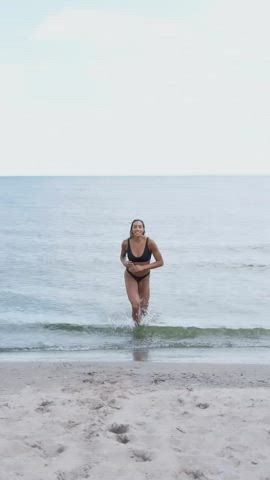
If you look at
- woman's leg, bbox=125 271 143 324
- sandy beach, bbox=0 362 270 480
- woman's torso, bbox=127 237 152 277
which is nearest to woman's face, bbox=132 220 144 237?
woman's torso, bbox=127 237 152 277

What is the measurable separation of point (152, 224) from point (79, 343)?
3024 cm

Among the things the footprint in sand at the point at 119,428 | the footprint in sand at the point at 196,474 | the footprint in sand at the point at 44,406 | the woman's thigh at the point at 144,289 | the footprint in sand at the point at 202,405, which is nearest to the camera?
the footprint in sand at the point at 196,474

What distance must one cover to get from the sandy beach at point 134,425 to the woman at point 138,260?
2.54 metres

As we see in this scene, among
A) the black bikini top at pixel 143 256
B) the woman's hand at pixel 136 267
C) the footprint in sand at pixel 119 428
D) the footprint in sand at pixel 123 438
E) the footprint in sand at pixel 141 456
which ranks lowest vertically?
the footprint in sand at pixel 141 456

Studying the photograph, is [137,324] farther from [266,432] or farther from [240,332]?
[266,432]

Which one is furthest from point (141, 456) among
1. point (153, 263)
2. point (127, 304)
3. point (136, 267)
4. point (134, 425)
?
point (127, 304)

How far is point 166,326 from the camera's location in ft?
35.0

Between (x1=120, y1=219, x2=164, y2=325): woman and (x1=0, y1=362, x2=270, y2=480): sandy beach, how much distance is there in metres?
2.54

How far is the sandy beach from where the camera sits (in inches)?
168

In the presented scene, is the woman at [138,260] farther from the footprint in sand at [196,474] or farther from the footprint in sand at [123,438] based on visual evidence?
the footprint in sand at [196,474]

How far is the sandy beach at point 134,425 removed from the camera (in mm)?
4262

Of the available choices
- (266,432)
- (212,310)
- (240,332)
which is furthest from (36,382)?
(212,310)

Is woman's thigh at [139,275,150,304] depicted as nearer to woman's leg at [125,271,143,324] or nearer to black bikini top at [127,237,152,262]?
woman's leg at [125,271,143,324]

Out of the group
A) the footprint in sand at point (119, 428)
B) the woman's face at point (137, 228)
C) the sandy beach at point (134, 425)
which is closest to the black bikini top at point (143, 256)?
the woman's face at point (137, 228)
